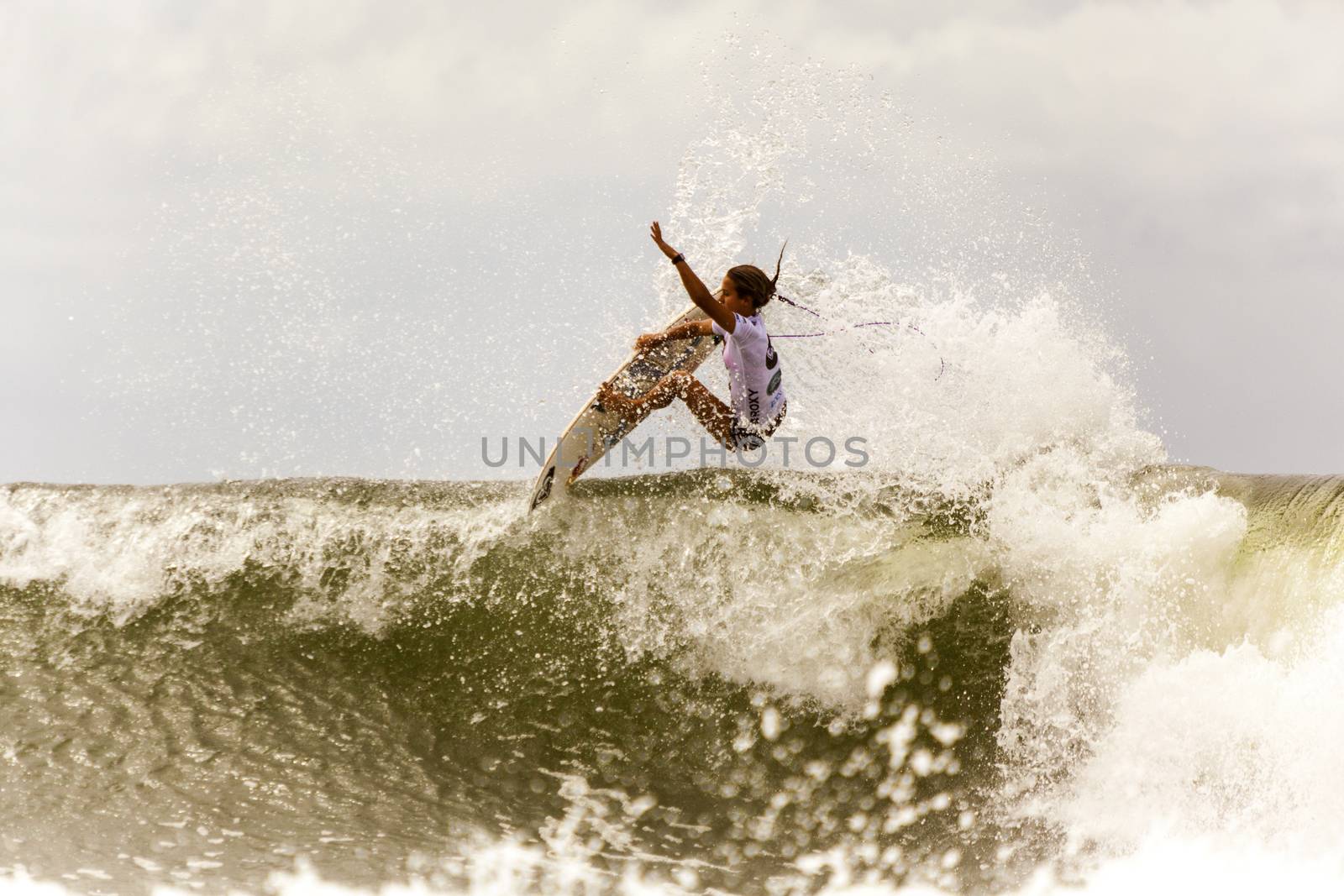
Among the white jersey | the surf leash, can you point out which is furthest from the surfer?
the surf leash

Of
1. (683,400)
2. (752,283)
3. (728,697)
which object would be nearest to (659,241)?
(752,283)

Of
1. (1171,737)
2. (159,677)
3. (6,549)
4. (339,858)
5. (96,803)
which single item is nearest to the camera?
(1171,737)

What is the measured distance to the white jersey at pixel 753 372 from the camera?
18.0ft

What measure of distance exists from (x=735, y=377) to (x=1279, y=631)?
2927 mm

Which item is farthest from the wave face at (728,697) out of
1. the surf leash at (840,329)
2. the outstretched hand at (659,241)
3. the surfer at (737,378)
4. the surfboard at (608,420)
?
the outstretched hand at (659,241)

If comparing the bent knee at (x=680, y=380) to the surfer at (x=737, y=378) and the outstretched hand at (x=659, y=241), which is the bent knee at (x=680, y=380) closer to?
the surfer at (x=737, y=378)

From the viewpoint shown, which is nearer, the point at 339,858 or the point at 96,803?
the point at 339,858

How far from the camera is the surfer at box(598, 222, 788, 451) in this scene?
5523 millimetres

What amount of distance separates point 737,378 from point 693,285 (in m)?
0.93

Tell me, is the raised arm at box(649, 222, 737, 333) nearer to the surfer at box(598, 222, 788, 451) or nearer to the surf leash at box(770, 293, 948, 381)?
the surfer at box(598, 222, 788, 451)

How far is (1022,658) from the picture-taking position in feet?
16.6

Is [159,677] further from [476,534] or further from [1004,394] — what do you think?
[1004,394]

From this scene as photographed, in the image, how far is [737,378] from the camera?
5711 millimetres

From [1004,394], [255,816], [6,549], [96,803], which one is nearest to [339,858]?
[255,816]
